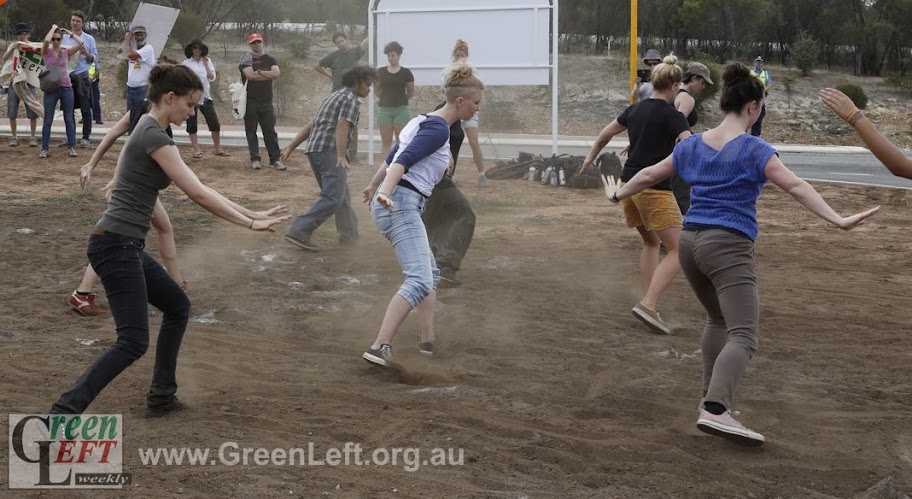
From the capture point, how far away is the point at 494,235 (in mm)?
11562

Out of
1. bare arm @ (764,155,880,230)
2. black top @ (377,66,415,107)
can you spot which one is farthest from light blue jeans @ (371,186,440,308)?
black top @ (377,66,415,107)

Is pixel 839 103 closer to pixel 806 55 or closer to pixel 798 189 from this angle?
pixel 798 189

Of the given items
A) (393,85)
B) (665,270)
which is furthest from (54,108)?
(665,270)

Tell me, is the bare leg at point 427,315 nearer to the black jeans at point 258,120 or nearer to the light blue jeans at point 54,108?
the black jeans at point 258,120

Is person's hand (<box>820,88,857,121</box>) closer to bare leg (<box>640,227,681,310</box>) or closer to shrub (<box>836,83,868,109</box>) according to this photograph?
bare leg (<box>640,227,681,310</box>)

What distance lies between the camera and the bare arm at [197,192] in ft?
16.4

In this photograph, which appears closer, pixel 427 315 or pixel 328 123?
pixel 427 315

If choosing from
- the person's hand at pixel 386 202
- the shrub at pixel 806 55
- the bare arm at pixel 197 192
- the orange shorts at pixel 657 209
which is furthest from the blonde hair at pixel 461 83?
the shrub at pixel 806 55

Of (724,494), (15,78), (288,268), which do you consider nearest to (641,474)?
(724,494)

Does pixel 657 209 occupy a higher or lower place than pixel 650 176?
lower

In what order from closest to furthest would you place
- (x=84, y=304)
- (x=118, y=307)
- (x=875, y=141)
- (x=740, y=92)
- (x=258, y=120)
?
(x=875, y=141), (x=118, y=307), (x=740, y=92), (x=84, y=304), (x=258, y=120)

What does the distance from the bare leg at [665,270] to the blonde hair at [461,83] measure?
189cm

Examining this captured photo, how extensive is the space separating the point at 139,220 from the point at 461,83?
7.53ft

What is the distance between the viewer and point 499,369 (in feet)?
21.6
